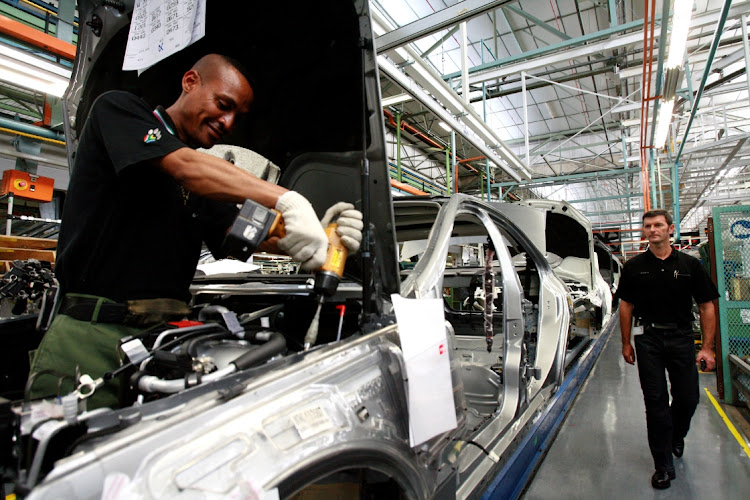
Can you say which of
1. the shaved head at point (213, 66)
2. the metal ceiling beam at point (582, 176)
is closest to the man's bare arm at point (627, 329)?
the shaved head at point (213, 66)

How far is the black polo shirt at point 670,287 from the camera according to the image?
2.77m

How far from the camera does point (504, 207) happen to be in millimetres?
3842

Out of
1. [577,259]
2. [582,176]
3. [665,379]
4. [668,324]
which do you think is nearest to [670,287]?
[668,324]

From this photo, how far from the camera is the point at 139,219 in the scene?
1.31 m

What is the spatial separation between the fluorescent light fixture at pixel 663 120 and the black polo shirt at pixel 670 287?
10.8 ft

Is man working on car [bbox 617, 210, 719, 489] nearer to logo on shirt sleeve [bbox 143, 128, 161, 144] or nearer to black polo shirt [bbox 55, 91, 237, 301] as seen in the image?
black polo shirt [bbox 55, 91, 237, 301]

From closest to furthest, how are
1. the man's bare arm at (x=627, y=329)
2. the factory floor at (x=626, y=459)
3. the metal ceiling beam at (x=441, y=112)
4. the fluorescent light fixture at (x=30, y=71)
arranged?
the factory floor at (x=626, y=459) → the fluorescent light fixture at (x=30, y=71) → the man's bare arm at (x=627, y=329) → the metal ceiling beam at (x=441, y=112)

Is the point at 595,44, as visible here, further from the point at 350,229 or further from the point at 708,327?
the point at 350,229

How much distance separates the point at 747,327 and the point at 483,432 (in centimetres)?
353

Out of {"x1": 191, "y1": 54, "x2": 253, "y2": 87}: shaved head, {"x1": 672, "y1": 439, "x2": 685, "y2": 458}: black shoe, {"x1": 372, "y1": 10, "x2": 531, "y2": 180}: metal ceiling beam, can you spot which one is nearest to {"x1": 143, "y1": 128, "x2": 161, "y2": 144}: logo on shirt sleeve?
{"x1": 191, "y1": 54, "x2": 253, "y2": 87}: shaved head

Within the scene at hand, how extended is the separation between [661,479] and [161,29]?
3.39 meters

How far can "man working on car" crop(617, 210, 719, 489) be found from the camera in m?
2.69

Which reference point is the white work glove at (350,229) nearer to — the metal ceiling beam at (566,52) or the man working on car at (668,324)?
the man working on car at (668,324)

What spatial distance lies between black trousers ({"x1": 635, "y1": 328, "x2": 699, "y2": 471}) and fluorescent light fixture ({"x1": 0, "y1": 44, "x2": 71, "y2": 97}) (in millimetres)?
4653
